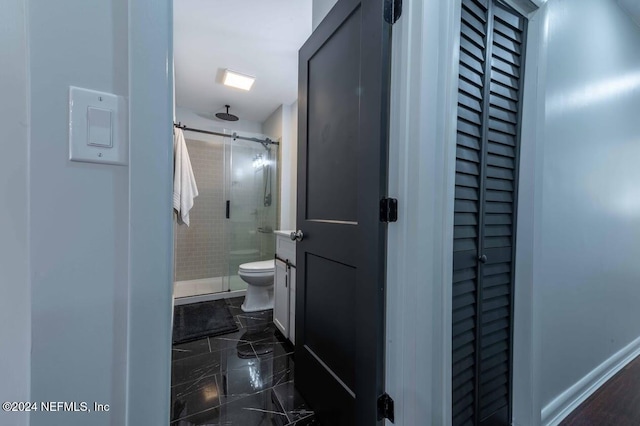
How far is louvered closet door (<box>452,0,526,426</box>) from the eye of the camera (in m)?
1.03

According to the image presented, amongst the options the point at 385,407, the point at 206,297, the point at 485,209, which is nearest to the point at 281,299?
the point at 385,407

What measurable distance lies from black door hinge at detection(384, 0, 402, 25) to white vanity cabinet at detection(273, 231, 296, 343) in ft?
4.61

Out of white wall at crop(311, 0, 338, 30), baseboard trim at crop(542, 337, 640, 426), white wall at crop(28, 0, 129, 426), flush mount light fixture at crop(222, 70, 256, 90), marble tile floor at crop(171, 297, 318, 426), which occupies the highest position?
flush mount light fixture at crop(222, 70, 256, 90)

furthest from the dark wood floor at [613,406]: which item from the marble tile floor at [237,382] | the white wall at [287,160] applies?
the white wall at [287,160]

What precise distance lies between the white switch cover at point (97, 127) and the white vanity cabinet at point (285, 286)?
145 cm

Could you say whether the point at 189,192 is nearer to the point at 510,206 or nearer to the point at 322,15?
the point at 322,15

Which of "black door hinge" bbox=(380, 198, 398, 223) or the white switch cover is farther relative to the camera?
"black door hinge" bbox=(380, 198, 398, 223)

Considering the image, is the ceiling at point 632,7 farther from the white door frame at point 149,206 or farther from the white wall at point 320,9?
the white door frame at point 149,206

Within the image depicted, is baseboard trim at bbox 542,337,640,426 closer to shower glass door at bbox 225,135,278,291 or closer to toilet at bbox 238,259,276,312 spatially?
toilet at bbox 238,259,276,312

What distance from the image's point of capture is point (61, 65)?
0.42 m

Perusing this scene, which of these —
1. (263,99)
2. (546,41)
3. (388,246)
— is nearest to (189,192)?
(263,99)

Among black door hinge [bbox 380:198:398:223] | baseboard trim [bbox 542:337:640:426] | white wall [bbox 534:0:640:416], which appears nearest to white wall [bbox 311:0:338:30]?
white wall [bbox 534:0:640:416]

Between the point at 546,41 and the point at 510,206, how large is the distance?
0.80 metres

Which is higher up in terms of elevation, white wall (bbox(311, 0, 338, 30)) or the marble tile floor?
white wall (bbox(311, 0, 338, 30))
